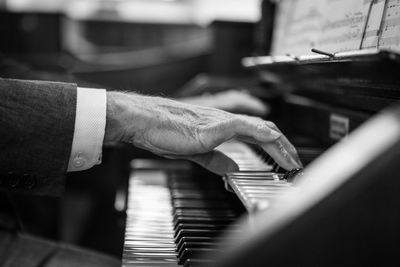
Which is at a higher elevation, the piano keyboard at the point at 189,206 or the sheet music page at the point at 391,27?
the sheet music page at the point at 391,27

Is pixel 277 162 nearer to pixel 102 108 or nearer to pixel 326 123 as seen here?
pixel 102 108

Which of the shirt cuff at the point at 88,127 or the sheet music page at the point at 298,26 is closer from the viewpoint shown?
the shirt cuff at the point at 88,127

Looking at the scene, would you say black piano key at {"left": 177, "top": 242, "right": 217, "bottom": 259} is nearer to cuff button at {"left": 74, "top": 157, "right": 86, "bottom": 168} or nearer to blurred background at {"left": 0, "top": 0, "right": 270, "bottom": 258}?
cuff button at {"left": 74, "top": 157, "right": 86, "bottom": 168}

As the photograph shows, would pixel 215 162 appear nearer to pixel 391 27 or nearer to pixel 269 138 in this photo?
pixel 269 138

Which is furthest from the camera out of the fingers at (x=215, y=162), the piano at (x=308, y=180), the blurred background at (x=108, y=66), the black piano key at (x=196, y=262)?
the blurred background at (x=108, y=66)

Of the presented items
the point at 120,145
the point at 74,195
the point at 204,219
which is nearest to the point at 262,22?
the point at 120,145

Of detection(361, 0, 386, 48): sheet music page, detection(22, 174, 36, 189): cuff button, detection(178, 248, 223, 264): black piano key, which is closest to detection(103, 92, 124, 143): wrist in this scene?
detection(22, 174, 36, 189): cuff button

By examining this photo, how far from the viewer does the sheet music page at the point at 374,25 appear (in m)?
1.25

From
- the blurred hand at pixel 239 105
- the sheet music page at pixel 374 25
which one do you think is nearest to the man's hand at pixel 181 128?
the sheet music page at pixel 374 25

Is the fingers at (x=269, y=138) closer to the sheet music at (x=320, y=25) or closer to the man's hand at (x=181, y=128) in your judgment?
the man's hand at (x=181, y=128)

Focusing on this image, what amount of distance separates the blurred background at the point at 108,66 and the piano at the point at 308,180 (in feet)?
0.98

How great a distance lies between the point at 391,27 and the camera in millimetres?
1193

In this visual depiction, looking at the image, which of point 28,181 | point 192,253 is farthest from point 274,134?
point 28,181

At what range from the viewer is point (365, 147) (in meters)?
0.65
